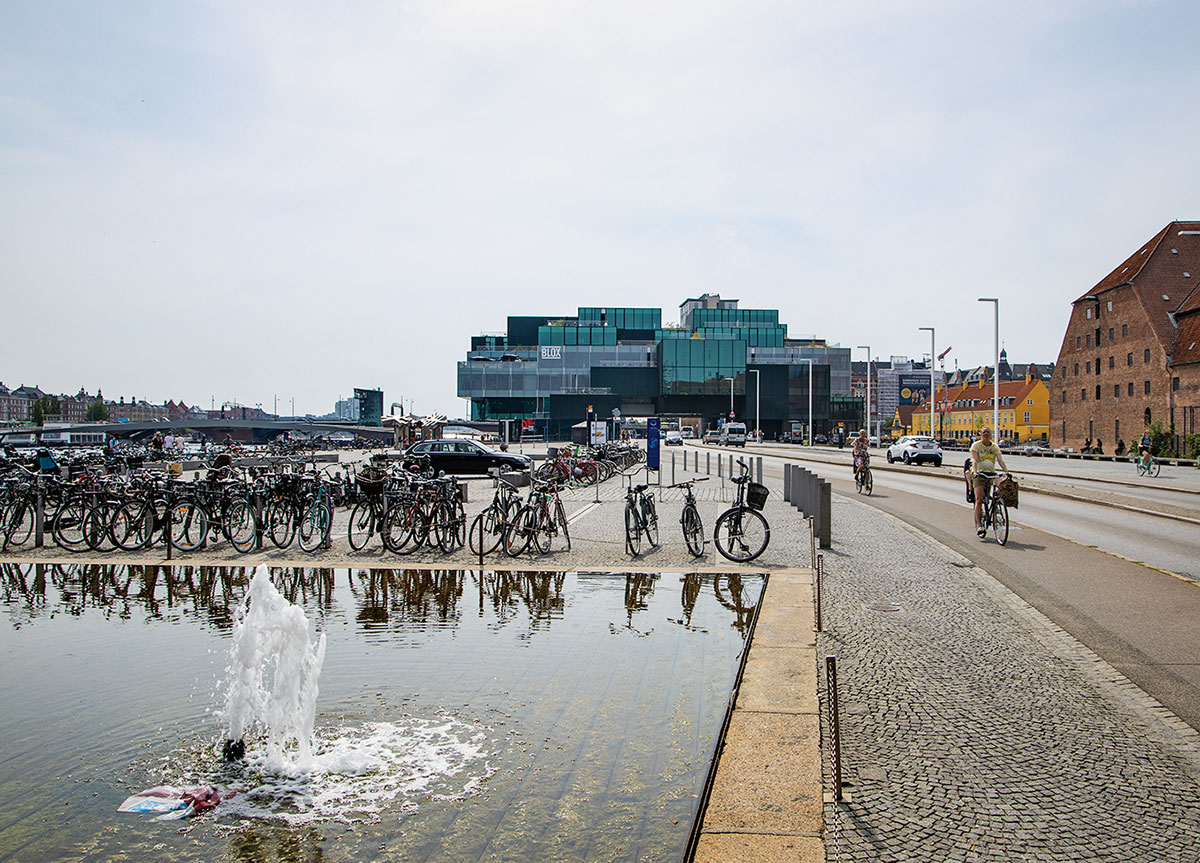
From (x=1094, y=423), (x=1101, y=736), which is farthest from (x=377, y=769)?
(x=1094, y=423)

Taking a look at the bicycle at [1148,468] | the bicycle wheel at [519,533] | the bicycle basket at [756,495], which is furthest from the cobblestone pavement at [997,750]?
the bicycle at [1148,468]

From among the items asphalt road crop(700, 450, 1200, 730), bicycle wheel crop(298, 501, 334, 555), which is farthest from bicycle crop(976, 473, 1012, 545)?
bicycle wheel crop(298, 501, 334, 555)

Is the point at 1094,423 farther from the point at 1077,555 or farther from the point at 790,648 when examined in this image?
the point at 790,648

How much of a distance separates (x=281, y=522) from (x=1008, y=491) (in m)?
11.1

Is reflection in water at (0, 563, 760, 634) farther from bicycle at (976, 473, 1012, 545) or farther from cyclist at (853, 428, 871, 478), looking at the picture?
cyclist at (853, 428, 871, 478)

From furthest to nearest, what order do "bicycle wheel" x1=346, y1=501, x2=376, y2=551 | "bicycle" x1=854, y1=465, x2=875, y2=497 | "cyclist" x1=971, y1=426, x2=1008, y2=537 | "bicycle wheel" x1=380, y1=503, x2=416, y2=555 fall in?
"bicycle" x1=854, y1=465, x2=875, y2=497, "cyclist" x1=971, y1=426, x2=1008, y2=537, "bicycle wheel" x1=346, y1=501, x2=376, y2=551, "bicycle wheel" x1=380, y1=503, x2=416, y2=555

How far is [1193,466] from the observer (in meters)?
44.5

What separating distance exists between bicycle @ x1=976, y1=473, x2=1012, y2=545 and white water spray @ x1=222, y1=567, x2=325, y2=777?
1124 cm

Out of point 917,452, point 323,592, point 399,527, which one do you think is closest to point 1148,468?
point 917,452

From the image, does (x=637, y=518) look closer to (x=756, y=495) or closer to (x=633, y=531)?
(x=633, y=531)

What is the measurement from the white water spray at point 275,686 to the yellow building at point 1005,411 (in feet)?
360

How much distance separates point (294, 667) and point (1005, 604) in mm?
6676

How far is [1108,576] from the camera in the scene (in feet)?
35.2

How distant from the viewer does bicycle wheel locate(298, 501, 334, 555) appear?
515 inches
